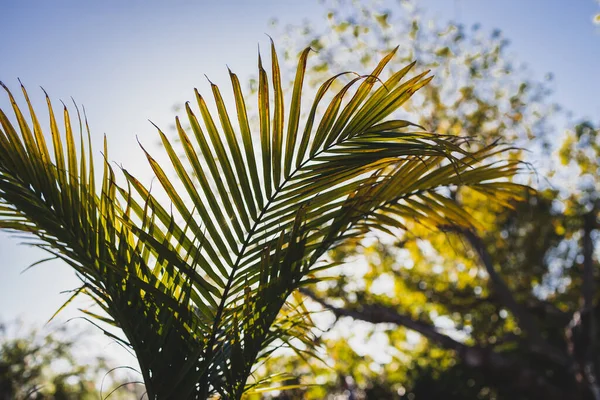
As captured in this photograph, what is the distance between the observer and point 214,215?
1.88 meters

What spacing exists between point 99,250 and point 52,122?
55 cm

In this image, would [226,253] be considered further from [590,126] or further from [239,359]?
[590,126]

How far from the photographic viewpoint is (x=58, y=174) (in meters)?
1.76

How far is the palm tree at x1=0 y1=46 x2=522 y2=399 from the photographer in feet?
5.60

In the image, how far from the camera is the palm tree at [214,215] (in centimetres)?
171

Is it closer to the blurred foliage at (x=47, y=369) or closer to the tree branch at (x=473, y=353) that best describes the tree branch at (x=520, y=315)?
the tree branch at (x=473, y=353)

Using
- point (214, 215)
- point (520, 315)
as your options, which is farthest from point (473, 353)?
point (214, 215)

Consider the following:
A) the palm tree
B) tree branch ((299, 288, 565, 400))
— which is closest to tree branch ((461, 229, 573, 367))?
tree branch ((299, 288, 565, 400))

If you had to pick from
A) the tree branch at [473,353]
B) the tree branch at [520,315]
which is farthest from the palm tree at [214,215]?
the tree branch at [520,315]

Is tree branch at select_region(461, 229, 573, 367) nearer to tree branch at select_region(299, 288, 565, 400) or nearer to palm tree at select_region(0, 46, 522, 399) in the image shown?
tree branch at select_region(299, 288, 565, 400)


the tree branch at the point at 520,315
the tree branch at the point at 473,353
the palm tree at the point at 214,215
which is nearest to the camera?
the palm tree at the point at 214,215

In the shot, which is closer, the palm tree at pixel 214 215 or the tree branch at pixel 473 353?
the palm tree at pixel 214 215

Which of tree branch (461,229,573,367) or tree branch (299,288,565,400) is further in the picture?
tree branch (461,229,573,367)

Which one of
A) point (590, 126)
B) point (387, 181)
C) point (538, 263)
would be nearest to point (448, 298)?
point (538, 263)
